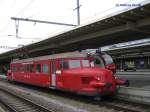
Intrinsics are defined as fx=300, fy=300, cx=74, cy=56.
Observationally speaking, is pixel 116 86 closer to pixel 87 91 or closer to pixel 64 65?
pixel 87 91

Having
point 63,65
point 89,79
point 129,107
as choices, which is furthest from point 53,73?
point 129,107

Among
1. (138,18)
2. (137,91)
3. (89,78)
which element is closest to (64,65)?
(89,78)

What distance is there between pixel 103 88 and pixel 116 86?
166 cm

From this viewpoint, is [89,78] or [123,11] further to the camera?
[123,11]

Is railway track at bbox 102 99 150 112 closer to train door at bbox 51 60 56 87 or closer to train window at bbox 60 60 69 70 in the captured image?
train window at bbox 60 60 69 70

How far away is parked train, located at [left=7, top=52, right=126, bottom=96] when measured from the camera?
14.8 metres

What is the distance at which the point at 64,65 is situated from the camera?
58.1 ft

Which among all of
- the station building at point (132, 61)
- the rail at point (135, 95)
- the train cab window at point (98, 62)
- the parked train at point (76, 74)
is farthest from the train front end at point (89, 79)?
the station building at point (132, 61)

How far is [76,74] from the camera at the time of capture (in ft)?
52.6

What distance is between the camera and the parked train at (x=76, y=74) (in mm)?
14775

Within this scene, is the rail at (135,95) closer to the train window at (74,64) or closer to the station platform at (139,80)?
the train window at (74,64)

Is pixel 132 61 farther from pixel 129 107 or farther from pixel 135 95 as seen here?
pixel 129 107

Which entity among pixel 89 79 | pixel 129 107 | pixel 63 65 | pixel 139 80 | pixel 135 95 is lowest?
pixel 129 107

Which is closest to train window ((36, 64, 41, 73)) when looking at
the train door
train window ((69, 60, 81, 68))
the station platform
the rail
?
the train door
